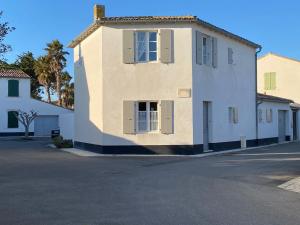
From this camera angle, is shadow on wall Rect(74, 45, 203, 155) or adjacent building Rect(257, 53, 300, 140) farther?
adjacent building Rect(257, 53, 300, 140)

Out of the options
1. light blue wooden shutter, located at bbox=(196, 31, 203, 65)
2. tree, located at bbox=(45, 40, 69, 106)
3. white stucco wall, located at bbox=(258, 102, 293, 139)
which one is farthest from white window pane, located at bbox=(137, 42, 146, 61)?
tree, located at bbox=(45, 40, 69, 106)

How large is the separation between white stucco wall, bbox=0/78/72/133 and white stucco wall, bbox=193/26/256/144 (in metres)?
22.8

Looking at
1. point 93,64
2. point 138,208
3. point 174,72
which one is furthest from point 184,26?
point 138,208

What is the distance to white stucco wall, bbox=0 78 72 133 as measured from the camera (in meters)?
42.2

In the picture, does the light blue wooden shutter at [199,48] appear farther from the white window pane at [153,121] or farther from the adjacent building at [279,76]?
the adjacent building at [279,76]

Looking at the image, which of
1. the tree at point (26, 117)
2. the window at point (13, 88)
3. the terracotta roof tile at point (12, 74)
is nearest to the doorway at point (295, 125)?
the tree at point (26, 117)

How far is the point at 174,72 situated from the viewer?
20.9m

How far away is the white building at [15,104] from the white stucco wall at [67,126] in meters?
12.2

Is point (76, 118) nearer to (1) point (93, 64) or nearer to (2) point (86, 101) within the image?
(2) point (86, 101)

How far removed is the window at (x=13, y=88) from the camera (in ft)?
140

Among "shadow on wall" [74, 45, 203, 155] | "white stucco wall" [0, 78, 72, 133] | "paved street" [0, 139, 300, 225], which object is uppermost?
"white stucco wall" [0, 78, 72, 133]

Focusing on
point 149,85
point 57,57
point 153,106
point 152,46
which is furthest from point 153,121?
point 57,57

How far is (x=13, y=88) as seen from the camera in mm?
42781

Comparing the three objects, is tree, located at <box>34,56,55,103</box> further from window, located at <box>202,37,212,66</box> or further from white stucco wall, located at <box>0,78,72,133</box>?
window, located at <box>202,37,212,66</box>
